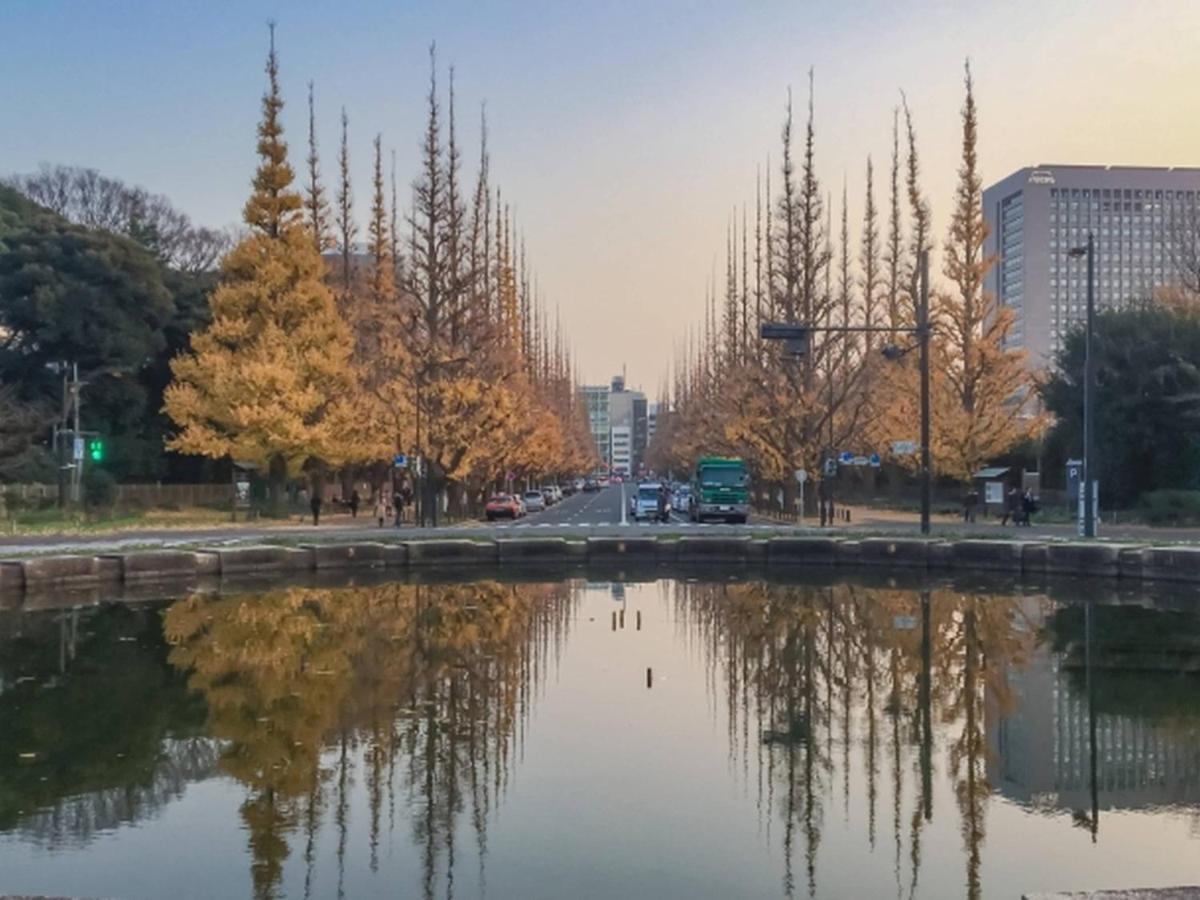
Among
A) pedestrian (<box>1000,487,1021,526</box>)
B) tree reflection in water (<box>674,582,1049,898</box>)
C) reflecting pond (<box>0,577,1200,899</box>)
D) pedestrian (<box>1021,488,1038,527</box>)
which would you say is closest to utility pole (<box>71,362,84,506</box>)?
reflecting pond (<box>0,577,1200,899</box>)

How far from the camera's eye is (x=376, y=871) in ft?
31.6

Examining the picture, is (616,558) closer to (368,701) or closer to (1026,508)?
(1026,508)

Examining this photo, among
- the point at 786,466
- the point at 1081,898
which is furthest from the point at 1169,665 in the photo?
the point at 786,466

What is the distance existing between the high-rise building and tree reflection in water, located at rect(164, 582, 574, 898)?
414 feet

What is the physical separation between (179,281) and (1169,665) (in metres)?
57.8

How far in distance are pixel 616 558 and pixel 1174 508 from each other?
2341 centimetres

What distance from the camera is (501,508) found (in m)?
66.4

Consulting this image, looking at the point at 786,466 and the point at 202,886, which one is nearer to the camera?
the point at 202,886

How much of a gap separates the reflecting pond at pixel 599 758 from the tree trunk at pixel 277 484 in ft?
99.9

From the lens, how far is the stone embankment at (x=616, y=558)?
31.9m

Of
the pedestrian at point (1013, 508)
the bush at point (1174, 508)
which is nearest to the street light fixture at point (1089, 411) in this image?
the pedestrian at point (1013, 508)

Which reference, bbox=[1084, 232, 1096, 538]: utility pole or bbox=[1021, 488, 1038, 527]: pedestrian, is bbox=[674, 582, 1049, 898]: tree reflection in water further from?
bbox=[1021, 488, 1038, 527]: pedestrian

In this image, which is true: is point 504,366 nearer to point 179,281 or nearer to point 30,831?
point 179,281

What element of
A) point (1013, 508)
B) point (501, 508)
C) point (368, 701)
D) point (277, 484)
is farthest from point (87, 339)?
point (368, 701)
